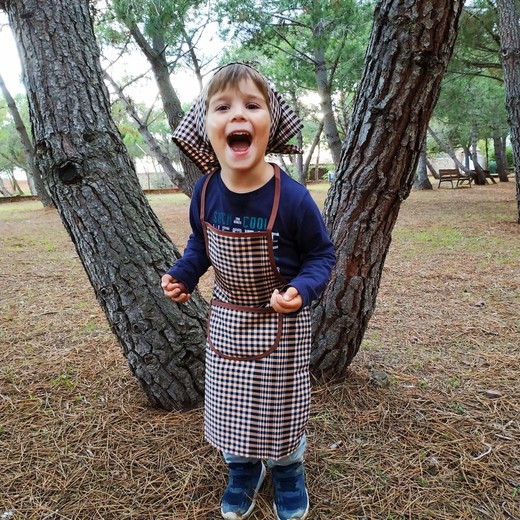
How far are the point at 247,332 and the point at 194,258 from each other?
31 cm

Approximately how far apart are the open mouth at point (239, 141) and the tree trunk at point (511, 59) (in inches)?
253

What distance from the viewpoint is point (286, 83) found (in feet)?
36.0

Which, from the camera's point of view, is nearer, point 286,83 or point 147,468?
point 147,468

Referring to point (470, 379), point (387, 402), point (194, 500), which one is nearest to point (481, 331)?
point (470, 379)

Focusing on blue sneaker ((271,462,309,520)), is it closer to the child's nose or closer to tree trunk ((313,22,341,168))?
the child's nose

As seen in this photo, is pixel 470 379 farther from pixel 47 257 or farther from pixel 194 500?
pixel 47 257

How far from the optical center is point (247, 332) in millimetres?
1341

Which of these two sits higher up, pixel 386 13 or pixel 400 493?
pixel 386 13

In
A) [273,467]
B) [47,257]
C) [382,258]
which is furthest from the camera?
[47,257]

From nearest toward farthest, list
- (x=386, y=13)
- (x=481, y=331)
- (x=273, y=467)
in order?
(x=273, y=467) < (x=386, y=13) < (x=481, y=331)

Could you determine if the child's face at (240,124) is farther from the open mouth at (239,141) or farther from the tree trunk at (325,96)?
the tree trunk at (325,96)

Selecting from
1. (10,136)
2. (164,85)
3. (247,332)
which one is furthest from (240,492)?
(10,136)

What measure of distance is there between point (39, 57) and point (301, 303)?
145cm

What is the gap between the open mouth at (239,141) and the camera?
45.4 inches
